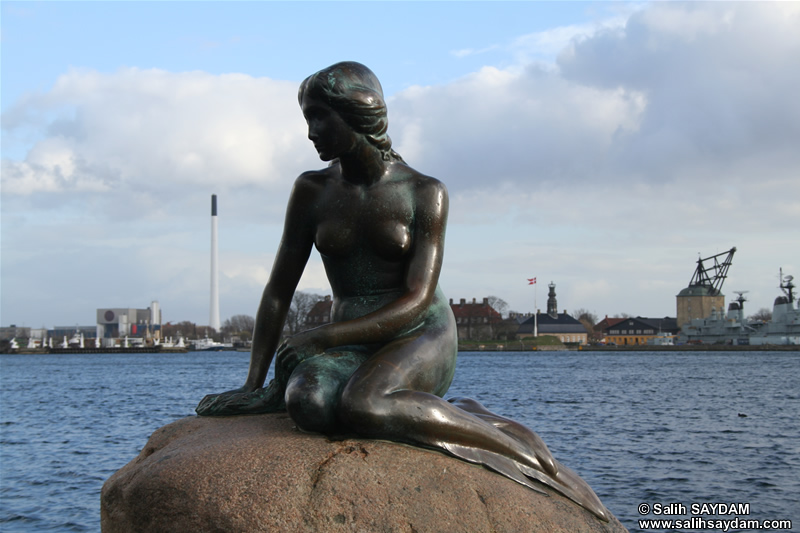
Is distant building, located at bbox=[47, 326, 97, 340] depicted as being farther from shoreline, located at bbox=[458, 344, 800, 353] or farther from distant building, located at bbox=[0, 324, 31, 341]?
shoreline, located at bbox=[458, 344, 800, 353]

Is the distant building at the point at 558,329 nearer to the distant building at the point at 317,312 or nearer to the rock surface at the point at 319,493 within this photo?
the distant building at the point at 317,312

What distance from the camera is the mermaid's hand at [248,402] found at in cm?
501

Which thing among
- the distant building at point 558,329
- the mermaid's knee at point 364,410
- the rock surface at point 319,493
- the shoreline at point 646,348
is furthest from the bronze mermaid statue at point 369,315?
the distant building at point 558,329

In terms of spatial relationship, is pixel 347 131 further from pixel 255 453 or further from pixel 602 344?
pixel 602 344

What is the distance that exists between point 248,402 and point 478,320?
10368 cm

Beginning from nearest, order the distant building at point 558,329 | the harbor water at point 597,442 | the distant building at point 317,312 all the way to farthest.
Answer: the harbor water at point 597,442
the distant building at point 317,312
the distant building at point 558,329

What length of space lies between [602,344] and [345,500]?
124 meters

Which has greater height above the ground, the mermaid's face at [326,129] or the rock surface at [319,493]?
the mermaid's face at [326,129]

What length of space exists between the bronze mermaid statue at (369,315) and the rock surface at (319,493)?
0.15 meters

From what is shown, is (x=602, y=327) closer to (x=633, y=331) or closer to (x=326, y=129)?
(x=633, y=331)

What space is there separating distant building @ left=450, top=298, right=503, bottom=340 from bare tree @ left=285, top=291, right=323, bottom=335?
3986cm

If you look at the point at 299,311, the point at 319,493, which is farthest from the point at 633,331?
the point at 319,493

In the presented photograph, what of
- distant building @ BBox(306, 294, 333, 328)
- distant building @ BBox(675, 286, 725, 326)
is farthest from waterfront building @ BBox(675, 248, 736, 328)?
distant building @ BBox(306, 294, 333, 328)

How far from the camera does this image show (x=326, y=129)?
4.62 meters
